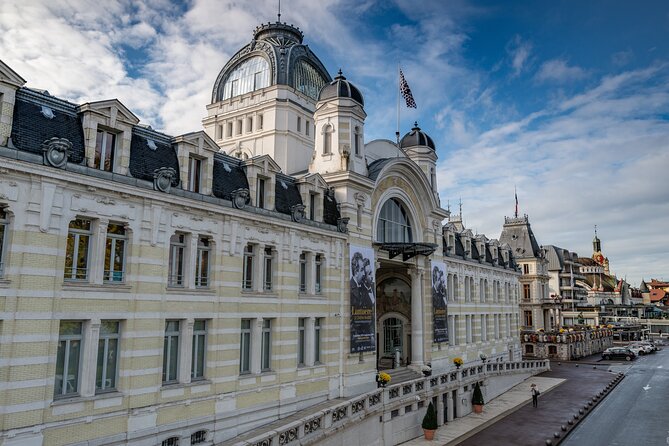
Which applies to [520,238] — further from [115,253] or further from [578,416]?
[115,253]

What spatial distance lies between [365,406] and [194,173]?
47.6ft

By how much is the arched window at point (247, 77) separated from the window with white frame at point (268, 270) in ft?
60.8

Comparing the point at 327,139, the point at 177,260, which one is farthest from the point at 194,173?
the point at 327,139

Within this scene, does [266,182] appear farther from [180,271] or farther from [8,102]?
[8,102]

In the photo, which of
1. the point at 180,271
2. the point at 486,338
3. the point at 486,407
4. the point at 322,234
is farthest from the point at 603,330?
the point at 180,271

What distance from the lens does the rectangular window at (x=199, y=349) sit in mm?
21922

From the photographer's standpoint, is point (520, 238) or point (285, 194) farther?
point (520, 238)

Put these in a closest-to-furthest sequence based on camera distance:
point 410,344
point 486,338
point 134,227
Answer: point 134,227 < point 410,344 < point 486,338

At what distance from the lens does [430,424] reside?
29516 mm

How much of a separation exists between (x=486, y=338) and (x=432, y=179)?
19.0 meters

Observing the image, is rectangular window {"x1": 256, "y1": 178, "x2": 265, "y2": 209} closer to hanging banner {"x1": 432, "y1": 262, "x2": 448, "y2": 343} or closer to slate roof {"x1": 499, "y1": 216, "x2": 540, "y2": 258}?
hanging banner {"x1": 432, "y1": 262, "x2": 448, "y2": 343}

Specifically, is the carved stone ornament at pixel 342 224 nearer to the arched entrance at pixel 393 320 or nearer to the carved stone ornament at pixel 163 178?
the carved stone ornament at pixel 163 178

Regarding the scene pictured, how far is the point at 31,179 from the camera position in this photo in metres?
16.5

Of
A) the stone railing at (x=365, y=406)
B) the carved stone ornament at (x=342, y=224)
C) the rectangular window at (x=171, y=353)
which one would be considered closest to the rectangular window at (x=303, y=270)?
the carved stone ornament at (x=342, y=224)
